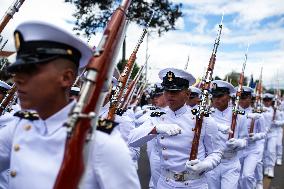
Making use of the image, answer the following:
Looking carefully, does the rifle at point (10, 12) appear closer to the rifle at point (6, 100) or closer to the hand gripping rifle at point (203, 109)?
the rifle at point (6, 100)

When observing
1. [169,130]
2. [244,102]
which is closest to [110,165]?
[169,130]

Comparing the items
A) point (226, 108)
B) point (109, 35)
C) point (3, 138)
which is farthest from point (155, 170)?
point (109, 35)

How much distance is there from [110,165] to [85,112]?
409mm

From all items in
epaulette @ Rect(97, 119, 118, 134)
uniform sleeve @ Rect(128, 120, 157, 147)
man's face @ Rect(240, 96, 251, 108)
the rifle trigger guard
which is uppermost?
man's face @ Rect(240, 96, 251, 108)

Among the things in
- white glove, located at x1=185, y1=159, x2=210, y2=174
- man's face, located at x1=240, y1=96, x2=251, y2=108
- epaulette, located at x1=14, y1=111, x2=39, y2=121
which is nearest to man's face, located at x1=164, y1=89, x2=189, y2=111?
white glove, located at x1=185, y1=159, x2=210, y2=174

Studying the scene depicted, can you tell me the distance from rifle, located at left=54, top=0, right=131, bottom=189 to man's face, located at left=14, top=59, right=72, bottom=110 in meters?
0.34

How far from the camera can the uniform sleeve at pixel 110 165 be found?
2064 millimetres

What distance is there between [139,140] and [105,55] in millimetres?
2901

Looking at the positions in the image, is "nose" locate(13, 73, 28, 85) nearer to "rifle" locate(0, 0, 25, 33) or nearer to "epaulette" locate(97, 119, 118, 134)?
"epaulette" locate(97, 119, 118, 134)

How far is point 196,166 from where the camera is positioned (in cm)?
461

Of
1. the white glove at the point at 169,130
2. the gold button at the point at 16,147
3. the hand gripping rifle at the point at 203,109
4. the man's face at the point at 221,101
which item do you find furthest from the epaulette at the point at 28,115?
the man's face at the point at 221,101

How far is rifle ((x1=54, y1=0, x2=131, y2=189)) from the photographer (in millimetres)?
1699

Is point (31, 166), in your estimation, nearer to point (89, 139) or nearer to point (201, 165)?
point (89, 139)

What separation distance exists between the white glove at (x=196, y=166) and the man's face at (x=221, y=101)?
3.18 meters
